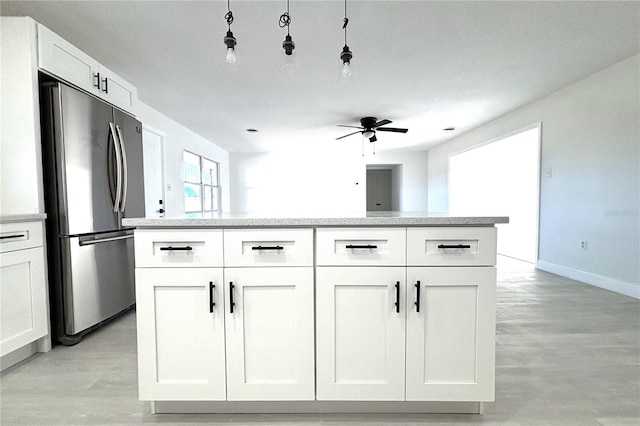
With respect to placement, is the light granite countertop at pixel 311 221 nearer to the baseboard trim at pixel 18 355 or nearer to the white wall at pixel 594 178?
the baseboard trim at pixel 18 355

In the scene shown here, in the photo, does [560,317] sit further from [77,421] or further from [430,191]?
[430,191]

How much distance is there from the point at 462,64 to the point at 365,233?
277 cm

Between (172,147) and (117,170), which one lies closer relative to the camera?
(117,170)

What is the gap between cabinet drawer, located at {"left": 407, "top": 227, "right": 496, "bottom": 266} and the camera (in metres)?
1.31

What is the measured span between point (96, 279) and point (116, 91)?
1.60 metres

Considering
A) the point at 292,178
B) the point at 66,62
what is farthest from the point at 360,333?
the point at 292,178

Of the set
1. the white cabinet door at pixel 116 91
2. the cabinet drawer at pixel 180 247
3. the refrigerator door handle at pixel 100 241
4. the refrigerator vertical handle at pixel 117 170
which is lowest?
the refrigerator door handle at pixel 100 241

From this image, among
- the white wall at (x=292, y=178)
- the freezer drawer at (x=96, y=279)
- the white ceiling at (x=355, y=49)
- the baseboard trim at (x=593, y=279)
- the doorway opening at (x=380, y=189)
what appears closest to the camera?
the freezer drawer at (x=96, y=279)

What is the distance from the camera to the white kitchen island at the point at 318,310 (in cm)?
131

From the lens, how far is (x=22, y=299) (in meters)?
1.84

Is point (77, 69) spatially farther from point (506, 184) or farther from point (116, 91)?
point (506, 184)

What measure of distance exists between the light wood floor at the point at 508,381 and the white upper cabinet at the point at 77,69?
1.90m

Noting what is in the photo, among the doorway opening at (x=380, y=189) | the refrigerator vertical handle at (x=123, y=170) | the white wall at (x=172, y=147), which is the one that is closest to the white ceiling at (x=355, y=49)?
the white wall at (x=172, y=147)

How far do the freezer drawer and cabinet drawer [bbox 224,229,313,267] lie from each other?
61.3 inches
